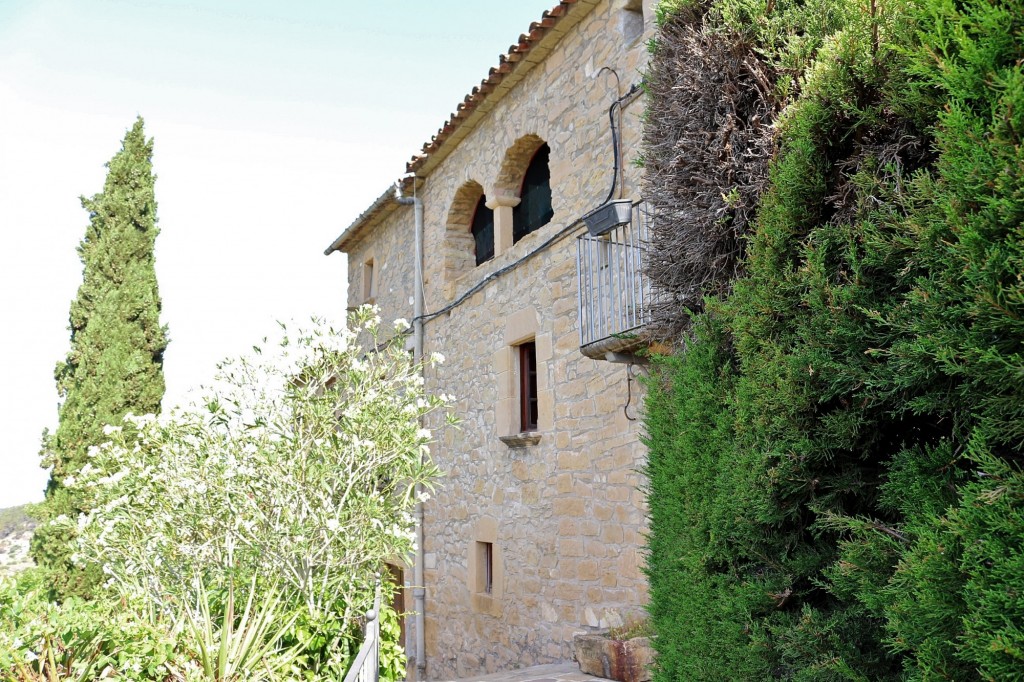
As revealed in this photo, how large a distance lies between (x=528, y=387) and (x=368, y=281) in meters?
5.91

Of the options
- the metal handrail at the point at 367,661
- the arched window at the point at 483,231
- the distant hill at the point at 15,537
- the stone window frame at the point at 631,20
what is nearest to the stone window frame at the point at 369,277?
the arched window at the point at 483,231

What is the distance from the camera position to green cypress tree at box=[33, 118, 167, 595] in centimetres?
1006

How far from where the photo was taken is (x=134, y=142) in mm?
11367

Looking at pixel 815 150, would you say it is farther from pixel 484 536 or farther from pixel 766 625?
pixel 484 536

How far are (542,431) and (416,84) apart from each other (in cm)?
431

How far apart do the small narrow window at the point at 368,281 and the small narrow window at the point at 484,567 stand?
542 centimetres

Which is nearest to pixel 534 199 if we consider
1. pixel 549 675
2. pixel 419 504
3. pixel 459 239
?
pixel 459 239

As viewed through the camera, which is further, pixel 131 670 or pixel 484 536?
pixel 484 536

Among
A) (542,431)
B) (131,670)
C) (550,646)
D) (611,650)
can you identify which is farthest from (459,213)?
(131,670)

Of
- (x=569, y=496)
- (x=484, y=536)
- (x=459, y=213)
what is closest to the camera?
(x=569, y=496)

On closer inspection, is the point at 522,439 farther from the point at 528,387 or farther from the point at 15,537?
the point at 15,537

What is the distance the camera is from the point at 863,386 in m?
2.48

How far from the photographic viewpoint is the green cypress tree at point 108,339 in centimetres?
1006

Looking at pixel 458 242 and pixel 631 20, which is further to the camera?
pixel 458 242
